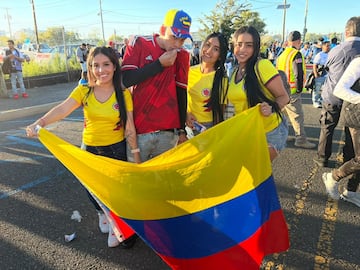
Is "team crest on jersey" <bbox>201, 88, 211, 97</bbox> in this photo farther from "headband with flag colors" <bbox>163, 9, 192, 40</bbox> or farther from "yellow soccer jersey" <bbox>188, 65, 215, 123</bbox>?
"headband with flag colors" <bbox>163, 9, 192, 40</bbox>

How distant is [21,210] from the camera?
3520 mm

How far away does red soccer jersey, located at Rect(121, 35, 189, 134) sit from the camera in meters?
2.53

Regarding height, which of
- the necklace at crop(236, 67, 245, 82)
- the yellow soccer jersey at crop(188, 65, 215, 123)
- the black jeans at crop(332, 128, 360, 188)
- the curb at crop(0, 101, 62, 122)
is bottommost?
the curb at crop(0, 101, 62, 122)

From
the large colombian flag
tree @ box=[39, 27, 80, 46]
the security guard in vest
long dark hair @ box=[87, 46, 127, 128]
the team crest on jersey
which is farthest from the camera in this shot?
tree @ box=[39, 27, 80, 46]

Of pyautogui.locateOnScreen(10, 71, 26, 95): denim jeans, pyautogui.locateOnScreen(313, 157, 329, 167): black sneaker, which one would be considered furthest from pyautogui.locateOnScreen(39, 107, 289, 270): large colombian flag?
pyautogui.locateOnScreen(10, 71, 26, 95): denim jeans

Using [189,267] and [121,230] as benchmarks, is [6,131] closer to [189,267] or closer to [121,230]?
[121,230]

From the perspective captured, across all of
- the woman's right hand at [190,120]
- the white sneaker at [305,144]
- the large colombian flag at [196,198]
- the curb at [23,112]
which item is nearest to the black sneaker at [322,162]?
the white sneaker at [305,144]

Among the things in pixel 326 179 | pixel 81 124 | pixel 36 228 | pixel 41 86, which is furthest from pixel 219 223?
pixel 41 86

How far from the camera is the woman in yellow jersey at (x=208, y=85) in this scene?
288 cm

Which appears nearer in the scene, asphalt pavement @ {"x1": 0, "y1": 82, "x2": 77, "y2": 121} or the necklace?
the necklace

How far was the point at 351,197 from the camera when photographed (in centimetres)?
358

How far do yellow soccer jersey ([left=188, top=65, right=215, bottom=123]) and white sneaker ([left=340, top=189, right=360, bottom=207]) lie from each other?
196cm

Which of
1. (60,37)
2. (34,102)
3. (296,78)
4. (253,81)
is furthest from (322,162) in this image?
(60,37)

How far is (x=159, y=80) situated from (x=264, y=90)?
906mm
